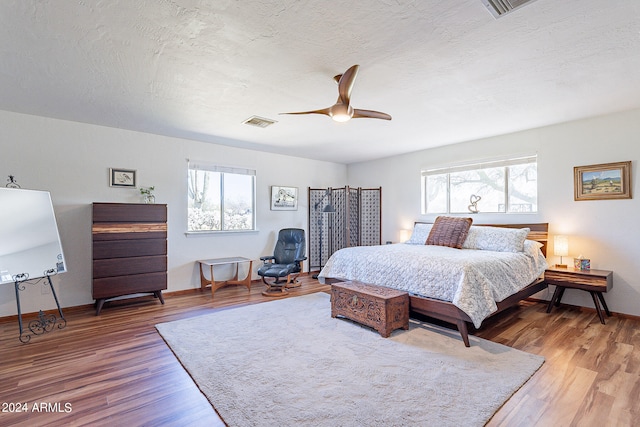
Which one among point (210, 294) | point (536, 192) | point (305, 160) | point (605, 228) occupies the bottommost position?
point (210, 294)

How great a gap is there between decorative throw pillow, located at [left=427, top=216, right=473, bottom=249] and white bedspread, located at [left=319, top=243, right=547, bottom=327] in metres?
0.69

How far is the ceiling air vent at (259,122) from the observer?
3821 millimetres

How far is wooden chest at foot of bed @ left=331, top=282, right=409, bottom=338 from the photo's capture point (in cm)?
302

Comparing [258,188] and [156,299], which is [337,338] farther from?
[258,188]

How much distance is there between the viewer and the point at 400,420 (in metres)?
1.79

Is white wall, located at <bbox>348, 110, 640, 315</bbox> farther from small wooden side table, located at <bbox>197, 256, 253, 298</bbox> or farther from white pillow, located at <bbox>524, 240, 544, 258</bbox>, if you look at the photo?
small wooden side table, located at <bbox>197, 256, 253, 298</bbox>

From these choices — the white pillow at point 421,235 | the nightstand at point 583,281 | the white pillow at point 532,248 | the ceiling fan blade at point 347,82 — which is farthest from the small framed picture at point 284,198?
the nightstand at point 583,281

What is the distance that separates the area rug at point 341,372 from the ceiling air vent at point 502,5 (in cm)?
249

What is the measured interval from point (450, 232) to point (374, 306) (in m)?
1.98

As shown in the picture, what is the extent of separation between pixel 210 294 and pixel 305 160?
331 cm

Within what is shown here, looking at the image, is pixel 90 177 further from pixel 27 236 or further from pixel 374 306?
pixel 374 306

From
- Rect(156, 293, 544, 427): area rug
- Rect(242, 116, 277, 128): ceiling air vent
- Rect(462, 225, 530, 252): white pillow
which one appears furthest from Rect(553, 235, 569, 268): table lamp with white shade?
Rect(242, 116, 277, 128): ceiling air vent

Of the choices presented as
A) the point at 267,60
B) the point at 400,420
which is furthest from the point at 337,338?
the point at 267,60

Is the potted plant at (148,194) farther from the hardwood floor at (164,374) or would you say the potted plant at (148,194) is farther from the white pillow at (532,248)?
the white pillow at (532,248)
